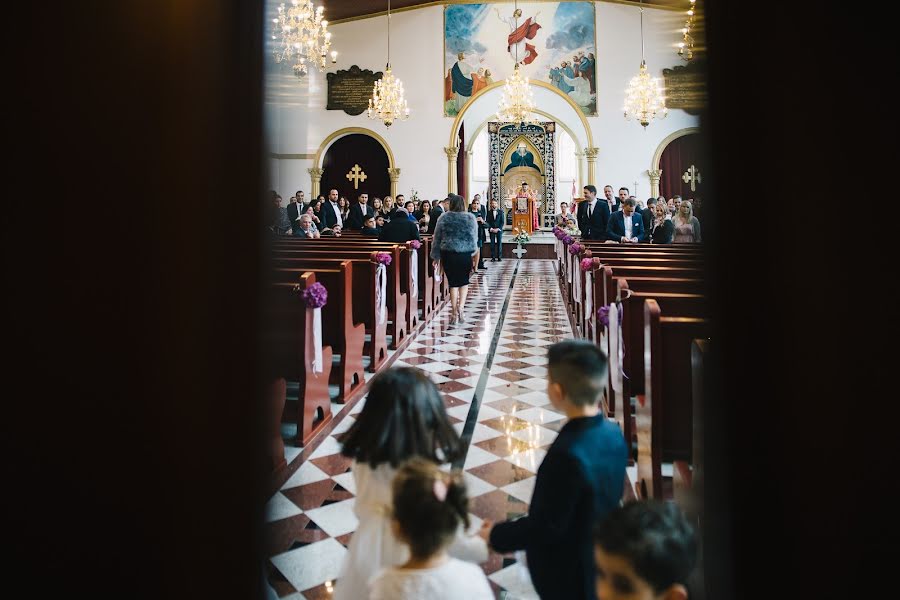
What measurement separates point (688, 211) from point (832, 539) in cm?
633

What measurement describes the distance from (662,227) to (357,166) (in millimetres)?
9303

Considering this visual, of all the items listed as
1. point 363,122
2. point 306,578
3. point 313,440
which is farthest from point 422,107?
point 306,578

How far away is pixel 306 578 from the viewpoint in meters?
2.24

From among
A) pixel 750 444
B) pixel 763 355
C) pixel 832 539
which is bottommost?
pixel 832 539

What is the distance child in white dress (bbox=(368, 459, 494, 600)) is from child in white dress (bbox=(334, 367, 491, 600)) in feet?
0.88

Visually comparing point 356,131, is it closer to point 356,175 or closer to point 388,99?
point 356,175

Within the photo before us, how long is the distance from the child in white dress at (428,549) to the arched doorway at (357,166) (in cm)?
1460

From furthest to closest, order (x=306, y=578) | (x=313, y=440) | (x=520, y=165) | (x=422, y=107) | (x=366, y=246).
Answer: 1. (x=520, y=165)
2. (x=422, y=107)
3. (x=366, y=246)
4. (x=313, y=440)
5. (x=306, y=578)

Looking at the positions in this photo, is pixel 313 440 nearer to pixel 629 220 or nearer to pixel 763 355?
pixel 763 355

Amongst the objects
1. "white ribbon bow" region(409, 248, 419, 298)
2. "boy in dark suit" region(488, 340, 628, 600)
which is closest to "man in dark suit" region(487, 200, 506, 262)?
"white ribbon bow" region(409, 248, 419, 298)

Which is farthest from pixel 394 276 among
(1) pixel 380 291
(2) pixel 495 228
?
(2) pixel 495 228

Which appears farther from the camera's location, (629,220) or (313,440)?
(629,220)

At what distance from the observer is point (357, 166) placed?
50.9 ft

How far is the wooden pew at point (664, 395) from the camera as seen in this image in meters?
2.60
